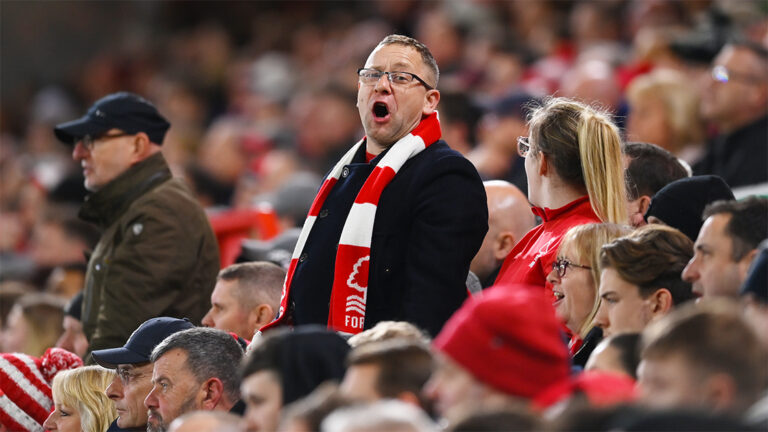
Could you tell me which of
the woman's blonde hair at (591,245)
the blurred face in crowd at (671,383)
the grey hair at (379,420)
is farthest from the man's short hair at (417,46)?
the grey hair at (379,420)

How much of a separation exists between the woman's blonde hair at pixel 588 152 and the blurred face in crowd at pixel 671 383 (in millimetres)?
1657

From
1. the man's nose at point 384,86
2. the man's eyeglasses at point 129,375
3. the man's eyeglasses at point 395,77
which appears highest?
the man's eyeglasses at point 395,77

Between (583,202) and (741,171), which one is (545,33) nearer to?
(741,171)

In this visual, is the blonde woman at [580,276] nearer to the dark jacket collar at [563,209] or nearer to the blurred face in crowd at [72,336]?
the dark jacket collar at [563,209]

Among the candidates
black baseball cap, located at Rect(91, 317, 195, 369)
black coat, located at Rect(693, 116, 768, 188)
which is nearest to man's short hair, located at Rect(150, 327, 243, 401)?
black baseball cap, located at Rect(91, 317, 195, 369)

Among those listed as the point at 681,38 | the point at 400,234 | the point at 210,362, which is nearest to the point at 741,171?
the point at 681,38

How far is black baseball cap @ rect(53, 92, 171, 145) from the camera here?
6.21 m

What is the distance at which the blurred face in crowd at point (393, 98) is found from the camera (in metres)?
4.82

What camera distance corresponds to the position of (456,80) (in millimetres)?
10766

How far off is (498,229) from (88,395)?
2.00 metres

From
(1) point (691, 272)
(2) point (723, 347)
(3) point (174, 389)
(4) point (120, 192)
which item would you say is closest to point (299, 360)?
(3) point (174, 389)

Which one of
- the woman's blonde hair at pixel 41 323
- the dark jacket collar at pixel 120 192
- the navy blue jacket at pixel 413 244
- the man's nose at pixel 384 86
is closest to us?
the navy blue jacket at pixel 413 244

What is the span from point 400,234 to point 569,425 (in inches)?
66.3

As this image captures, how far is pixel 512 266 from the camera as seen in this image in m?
5.04
